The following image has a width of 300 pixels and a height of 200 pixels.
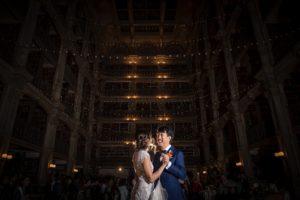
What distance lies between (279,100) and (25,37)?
12.3 m

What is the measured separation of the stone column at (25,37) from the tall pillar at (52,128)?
158 inches

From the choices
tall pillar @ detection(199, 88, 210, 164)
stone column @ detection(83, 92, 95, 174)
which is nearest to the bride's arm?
stone column @ detection(83, 92, 95, 174)

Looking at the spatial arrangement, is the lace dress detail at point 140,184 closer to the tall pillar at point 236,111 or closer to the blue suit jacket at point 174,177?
the blue suit jacket at point 174,177

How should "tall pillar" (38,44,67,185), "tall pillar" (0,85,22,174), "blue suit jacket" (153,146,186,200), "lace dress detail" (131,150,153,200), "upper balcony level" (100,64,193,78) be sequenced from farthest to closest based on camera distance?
"upper balcony level" (100,64,193,78) < "tall pillar" (38,44,67,185) < "tall pillar" (0,85,22,174) < "lace dress detail" (131,150,153,200) < "blue suit jacket" (153,146,186,200)

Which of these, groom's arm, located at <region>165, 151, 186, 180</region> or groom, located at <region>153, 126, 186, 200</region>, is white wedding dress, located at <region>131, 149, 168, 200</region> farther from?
groom's arm, located at <region>165, 151, 186, 180</region>

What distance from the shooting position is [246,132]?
14586mm

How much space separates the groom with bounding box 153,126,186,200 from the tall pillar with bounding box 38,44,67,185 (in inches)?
457

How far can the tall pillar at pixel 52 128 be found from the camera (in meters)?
12.3

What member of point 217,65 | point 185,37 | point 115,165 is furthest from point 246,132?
point 185,37

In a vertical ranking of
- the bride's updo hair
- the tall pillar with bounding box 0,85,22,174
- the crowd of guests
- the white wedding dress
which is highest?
the tall pillar with bounding box 0,85,22,174

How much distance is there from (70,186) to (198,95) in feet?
58.8

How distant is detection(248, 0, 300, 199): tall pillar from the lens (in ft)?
30.3

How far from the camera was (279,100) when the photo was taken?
10.3m

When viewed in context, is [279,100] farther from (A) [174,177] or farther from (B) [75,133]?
(B) [75,133]
